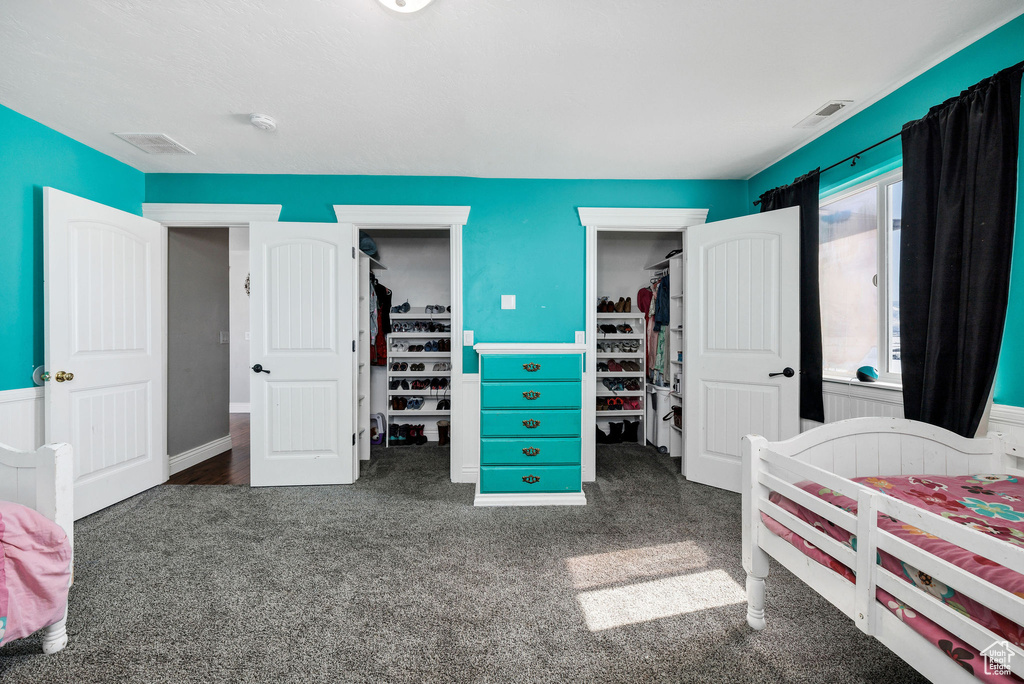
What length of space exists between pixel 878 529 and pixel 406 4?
2.16 meters

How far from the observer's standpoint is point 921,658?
1.04 meters

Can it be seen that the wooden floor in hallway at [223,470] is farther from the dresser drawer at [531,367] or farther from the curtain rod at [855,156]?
the curtain rod at [855,156]

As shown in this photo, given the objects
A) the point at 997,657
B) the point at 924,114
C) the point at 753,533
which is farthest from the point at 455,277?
the point at 997,657

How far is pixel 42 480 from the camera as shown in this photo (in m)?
1.52

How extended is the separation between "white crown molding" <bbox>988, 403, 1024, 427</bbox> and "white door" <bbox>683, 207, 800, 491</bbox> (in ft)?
3.50

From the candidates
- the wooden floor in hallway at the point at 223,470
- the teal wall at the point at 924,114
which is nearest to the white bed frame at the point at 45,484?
the wooden floor in hallway at the point at 223,470

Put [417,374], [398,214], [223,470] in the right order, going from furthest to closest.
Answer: [417,374]
[223,470]
[398,214]

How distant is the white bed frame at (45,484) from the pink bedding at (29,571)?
7 centimetres

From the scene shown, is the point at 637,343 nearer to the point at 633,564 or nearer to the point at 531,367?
the point at 531,367

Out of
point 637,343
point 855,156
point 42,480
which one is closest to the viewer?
point 42,480

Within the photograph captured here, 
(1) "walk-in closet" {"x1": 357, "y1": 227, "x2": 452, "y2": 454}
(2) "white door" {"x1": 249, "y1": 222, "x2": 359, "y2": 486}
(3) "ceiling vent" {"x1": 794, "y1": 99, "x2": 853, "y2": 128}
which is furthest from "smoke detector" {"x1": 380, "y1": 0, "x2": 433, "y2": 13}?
(1) "walk-in closet" {"x1": 357, "y1": 227, "x2": 452, "y2": 454}

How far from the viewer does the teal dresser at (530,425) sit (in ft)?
9.23

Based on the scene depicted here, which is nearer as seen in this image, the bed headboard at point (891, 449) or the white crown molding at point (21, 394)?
the bed headboard at point (891, 449)

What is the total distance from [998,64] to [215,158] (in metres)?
4.18
